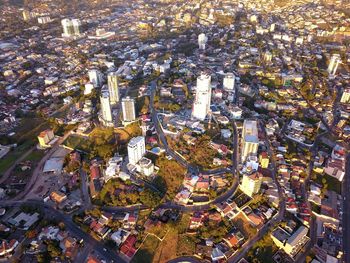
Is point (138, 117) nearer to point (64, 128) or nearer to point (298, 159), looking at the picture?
point (64, 128)

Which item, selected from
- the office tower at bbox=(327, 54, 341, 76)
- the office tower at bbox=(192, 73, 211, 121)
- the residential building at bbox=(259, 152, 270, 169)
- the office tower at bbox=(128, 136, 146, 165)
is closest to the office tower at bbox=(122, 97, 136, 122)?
the office tower at bbox=(128, 136, 146, 165)

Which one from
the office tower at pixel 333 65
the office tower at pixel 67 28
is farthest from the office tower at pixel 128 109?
the office tower at pixel 67 28

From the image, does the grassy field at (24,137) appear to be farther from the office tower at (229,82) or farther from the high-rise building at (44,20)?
the high-rise building at (44,20)

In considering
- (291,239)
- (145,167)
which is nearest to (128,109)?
(145,167)

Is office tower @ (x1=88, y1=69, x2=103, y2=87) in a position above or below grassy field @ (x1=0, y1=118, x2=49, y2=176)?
above

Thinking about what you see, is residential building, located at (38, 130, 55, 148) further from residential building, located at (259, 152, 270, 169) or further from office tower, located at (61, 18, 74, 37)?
office tower, located at (61, 18, 74, 37)

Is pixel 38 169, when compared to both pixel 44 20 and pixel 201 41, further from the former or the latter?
pixel 44 20
